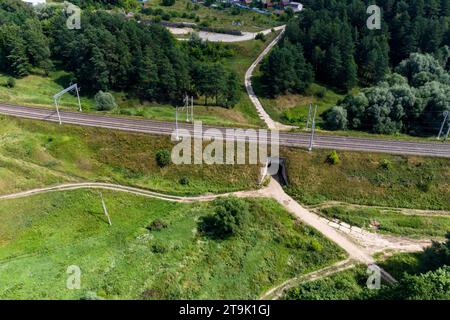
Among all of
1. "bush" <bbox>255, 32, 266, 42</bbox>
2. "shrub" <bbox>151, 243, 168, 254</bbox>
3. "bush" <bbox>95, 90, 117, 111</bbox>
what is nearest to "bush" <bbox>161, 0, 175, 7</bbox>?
"bush" <bbox>255, 32, 266, 42</bbox>

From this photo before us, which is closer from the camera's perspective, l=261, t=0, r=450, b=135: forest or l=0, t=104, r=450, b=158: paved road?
l=0, t=104, r=450, b=158: paved road

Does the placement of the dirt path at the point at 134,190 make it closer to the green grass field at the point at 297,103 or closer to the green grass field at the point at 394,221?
the green grass field at the point at 394,221

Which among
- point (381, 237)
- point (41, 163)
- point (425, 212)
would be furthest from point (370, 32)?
point (41, 163)

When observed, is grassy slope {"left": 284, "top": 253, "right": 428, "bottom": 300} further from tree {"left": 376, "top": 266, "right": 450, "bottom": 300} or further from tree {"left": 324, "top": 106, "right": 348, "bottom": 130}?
tree {"left": 324, "top": 106, "right": 348, "bottom": 130}

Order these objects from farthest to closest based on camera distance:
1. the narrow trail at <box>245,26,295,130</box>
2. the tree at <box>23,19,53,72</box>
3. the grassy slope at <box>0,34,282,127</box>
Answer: the tree at <box>23,19,53,72</box>, the narrow trail at <box>245,26,295,130</box>, the grassy slope at <box>0,34,282,127</box>

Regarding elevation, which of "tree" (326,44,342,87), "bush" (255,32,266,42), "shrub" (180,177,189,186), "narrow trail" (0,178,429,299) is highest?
"bush" (255,32,266,42)

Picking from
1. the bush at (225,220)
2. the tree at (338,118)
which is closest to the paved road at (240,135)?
the tree at (338,118)
